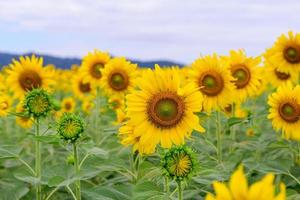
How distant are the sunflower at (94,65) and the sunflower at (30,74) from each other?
1.61 feet

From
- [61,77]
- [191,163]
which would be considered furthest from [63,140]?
[61,77]

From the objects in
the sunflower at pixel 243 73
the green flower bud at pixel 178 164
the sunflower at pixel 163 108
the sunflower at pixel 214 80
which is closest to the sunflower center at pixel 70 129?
the sunflower at pixel 163 108

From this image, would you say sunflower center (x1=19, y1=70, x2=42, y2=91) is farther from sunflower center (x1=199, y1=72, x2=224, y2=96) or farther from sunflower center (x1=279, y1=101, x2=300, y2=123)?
sunflower center (x1=279, y1=101, x2=300, y2=123)

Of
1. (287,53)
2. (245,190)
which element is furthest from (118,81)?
(245,190)

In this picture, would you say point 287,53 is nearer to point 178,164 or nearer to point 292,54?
point 292,54

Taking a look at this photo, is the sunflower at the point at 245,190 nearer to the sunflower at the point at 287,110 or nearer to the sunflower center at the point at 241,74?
the sunflower at the point at 287,110

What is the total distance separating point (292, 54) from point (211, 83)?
1652mm

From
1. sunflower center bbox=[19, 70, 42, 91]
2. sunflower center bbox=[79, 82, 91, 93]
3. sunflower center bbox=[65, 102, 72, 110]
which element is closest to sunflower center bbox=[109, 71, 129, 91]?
sunflower center bbox=[19, 70, 42, 91]

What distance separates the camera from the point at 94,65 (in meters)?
5.67

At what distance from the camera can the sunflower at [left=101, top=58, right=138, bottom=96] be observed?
15.7 ft

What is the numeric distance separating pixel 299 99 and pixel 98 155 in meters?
1.31

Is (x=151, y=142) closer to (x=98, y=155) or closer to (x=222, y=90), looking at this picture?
(x=98, y=155)

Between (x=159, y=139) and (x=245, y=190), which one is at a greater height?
(x=159, y=139)

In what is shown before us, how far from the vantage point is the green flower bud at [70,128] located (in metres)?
2.76
